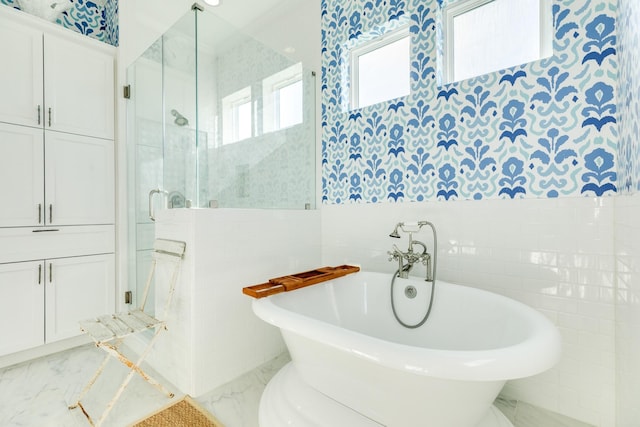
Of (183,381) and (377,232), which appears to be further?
(377,232)

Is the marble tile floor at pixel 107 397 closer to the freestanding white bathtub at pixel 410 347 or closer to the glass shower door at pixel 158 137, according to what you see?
the freestanding white bathtub at pixel 410 347

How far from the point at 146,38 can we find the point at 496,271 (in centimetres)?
311

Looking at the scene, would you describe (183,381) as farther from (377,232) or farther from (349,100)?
(349,100)

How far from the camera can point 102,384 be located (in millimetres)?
1834

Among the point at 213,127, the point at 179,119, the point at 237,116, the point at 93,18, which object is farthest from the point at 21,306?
the point at 93,18

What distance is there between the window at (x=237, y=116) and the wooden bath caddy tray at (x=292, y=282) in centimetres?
92

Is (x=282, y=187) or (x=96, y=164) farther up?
(x=96, y=164)

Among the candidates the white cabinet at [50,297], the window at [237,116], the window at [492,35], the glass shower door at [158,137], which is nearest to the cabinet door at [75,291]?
the white cabinet at [50,297]

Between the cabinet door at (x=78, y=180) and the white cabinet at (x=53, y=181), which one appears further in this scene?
the cabinet door at (x=78, y=180)

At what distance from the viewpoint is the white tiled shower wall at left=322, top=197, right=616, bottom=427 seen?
1.40 metres

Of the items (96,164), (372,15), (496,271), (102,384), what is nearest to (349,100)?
(372,15)

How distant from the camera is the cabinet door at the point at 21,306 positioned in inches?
81.7

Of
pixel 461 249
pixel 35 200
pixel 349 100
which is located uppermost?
pixel 349 100

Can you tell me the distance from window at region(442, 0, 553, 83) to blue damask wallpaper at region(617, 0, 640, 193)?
0.37 meters
